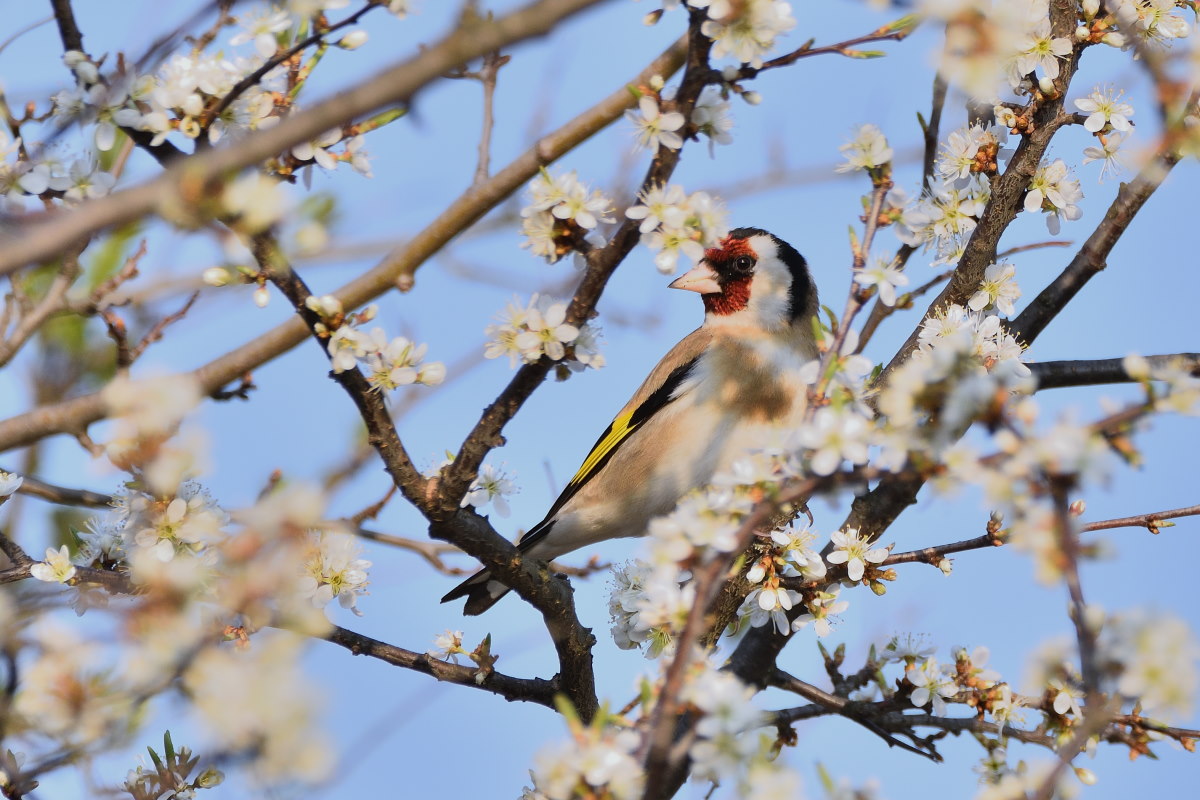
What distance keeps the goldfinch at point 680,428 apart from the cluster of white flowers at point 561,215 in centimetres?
177

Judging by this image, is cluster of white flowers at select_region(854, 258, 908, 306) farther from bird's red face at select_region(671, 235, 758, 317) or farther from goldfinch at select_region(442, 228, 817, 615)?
bird's red face at select_region(671, 235, 758, 317)

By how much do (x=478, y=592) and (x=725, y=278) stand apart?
1.89m

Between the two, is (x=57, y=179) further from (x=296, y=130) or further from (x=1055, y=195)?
(x=1055, y=195)

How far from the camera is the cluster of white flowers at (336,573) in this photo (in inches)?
131

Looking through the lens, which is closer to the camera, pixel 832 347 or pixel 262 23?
pixel 832 347

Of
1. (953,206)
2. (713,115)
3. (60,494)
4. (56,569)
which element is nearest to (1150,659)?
(713,115)

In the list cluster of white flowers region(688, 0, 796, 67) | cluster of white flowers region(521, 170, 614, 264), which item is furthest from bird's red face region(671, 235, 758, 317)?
cluster of white flowers region(688, 0, 796, 67)

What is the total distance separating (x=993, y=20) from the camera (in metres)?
1.94

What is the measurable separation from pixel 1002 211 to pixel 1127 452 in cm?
210

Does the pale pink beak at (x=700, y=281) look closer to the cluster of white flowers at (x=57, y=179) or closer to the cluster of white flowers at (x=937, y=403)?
the cluster of white flowers at (x=57, y=179)

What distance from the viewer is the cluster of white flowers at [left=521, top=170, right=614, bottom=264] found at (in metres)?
2.61

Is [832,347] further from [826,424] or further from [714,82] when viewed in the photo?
[714,82]

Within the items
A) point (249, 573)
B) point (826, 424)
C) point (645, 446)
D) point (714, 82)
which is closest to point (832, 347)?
point (826, 424)

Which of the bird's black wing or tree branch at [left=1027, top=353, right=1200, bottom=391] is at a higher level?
the bird's black wing
